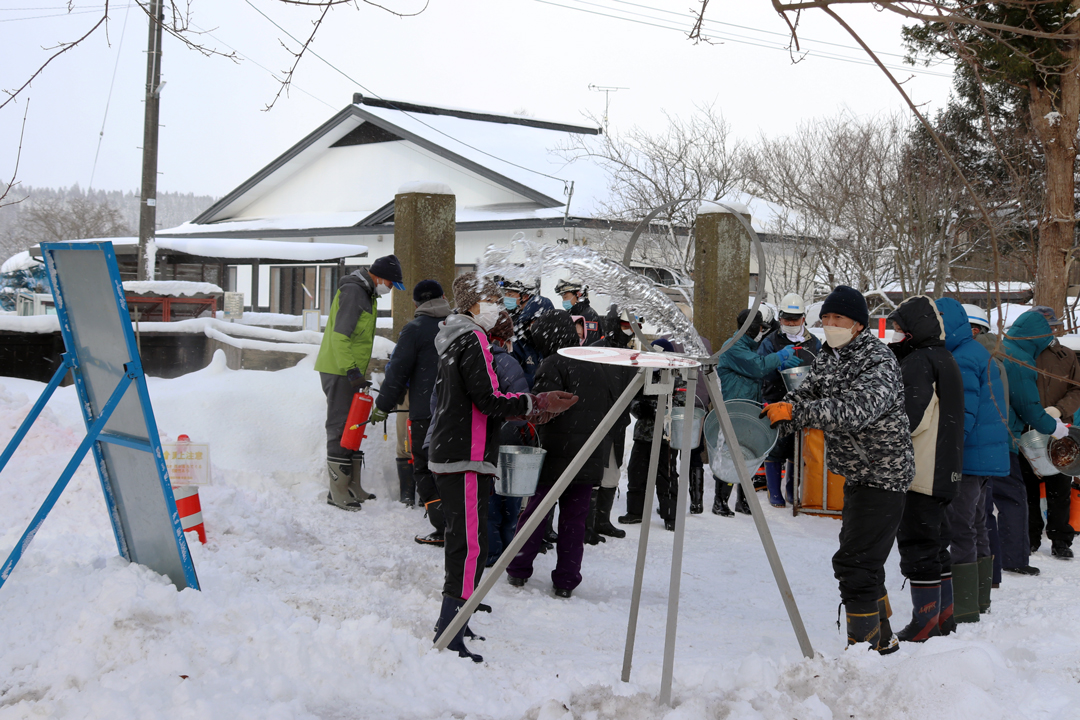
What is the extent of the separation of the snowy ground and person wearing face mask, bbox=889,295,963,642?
0.32 meters

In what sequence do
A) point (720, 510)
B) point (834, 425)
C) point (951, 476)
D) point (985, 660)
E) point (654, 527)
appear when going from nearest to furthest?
point (985, 660)
point (834, 425)
point (951, 476)
point (654, 527)
point (720, 510)

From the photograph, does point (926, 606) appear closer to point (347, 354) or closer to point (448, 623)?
point (448, 623)

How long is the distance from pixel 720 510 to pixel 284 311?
65.3 feet

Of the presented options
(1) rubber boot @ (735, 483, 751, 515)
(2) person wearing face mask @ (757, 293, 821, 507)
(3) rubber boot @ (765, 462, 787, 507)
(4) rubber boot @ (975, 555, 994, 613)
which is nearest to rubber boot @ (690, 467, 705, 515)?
(1) rubber boot @ (735, 483, 751, 515)

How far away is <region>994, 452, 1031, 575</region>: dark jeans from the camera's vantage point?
6.10 m

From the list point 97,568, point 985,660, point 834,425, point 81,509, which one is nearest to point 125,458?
point 97,568

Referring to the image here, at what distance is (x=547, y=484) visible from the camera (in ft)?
17.7

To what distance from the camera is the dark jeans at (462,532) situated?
4.06 metres

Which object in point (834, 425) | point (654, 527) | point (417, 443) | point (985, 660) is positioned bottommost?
point (654, 527)

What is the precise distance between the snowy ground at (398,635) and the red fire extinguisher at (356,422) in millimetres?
582

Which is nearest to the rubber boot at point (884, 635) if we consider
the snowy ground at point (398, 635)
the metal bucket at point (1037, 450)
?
the snowy ground at point (398, 635)

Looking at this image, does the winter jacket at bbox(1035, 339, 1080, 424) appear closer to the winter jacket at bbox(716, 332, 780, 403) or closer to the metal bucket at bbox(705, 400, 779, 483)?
the winter jacket at bbox(716, 332, 780, 403)

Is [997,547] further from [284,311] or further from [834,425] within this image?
[284,311]

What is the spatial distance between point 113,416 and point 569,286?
4.28 metres
